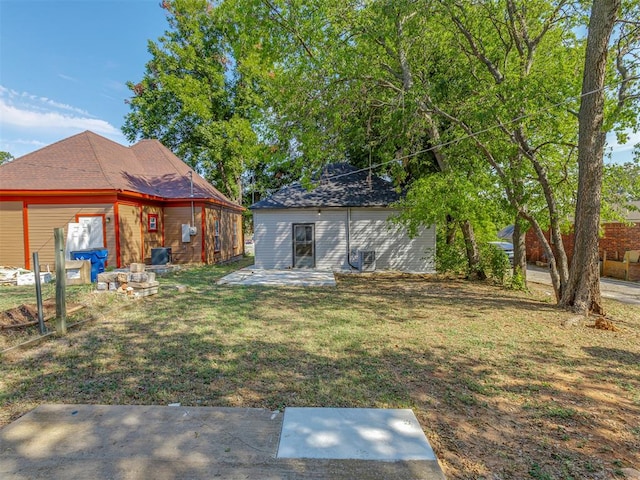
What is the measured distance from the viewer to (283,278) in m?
10.4

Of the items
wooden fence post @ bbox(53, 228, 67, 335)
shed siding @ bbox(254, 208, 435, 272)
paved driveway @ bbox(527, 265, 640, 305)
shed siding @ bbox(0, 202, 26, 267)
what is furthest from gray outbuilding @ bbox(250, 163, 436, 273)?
wooden fence post @ bbox(53, 228, 67, 335)

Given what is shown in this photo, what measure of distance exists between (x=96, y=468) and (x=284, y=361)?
2.04 meters

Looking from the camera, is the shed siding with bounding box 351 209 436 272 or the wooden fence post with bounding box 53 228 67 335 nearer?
the wooden fence post with bounding box 53 228 67 335

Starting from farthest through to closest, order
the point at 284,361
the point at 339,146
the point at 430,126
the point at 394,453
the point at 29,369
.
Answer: the point at 339,146
the point at 430,126
the point at 284,361
the point at 29,369
the point at 394,453

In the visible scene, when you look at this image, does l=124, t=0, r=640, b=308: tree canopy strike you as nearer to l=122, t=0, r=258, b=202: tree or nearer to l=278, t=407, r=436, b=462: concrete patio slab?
l=278, t=407, r=436, b=462: concrete patio slab

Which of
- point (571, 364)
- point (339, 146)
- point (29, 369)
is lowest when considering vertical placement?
point (571, 364)

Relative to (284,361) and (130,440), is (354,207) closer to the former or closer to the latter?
(284,361)

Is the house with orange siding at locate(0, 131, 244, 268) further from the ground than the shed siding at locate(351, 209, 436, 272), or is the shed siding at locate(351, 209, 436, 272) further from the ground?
the house with orange siding at locate(0, 131, 244, 268)

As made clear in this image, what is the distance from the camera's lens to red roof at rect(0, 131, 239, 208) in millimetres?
11039

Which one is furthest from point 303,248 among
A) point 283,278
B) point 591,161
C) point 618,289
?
point 618,289

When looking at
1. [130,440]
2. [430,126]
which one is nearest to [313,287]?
[430,126]

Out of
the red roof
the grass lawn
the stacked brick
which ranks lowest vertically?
the grass lawn

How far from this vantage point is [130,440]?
2.31 meters

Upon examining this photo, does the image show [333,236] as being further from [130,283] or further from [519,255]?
[130,283]
